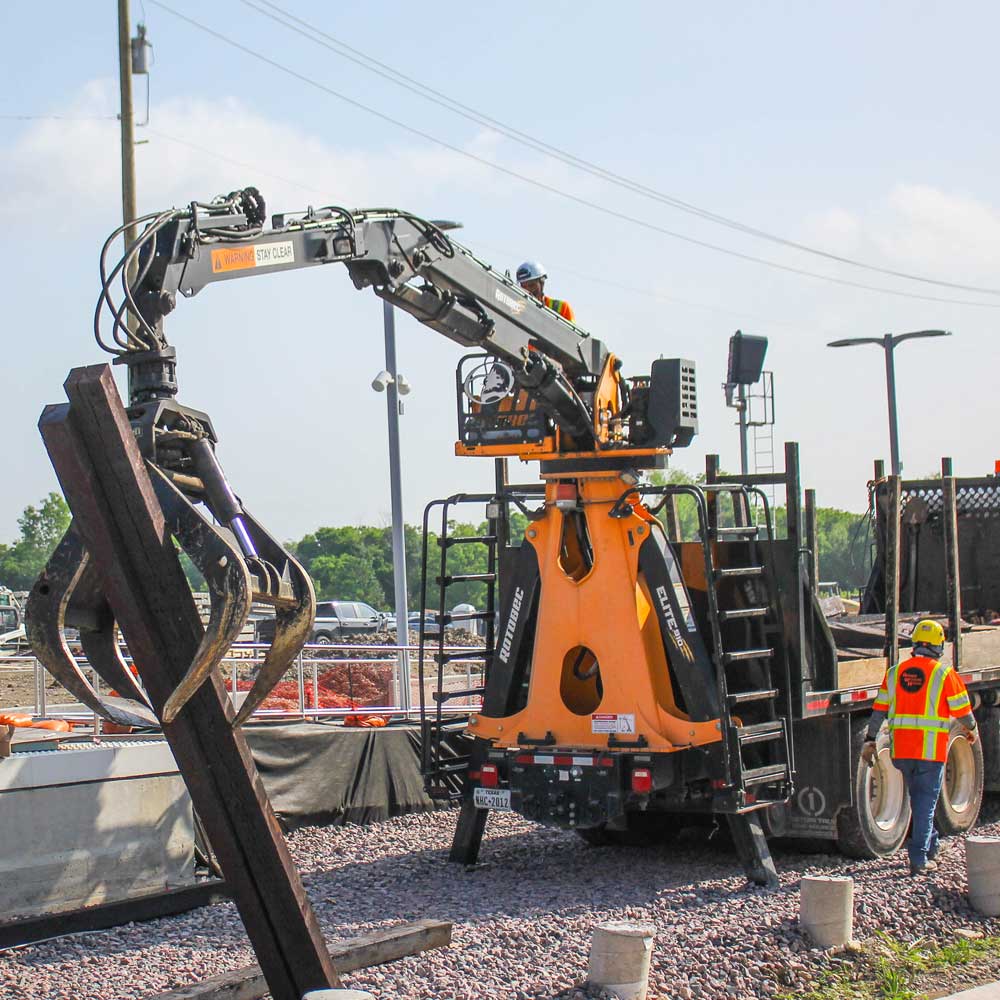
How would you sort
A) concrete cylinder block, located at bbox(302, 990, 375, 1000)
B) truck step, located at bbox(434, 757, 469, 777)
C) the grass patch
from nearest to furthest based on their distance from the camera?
concrete cylinder block, located at bbox(302, 990, 375, 1000)
the grass patch
truck step, located at bbox(434, 757, 469, 777)

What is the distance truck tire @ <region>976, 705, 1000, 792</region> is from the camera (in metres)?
14.0

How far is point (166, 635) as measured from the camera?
243 inches

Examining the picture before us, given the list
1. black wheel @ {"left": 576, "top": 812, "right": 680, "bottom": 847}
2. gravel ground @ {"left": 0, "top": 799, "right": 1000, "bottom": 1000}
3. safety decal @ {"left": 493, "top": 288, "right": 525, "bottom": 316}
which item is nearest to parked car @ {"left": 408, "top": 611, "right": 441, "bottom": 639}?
gravel ground @ {"left": 0, "top": 799, "right": 1000, "bottom": 1000}

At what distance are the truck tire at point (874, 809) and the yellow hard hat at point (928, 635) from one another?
0.84 m

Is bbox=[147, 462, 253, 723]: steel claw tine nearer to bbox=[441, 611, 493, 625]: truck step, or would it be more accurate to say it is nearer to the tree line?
bbox=[441, 611, 493, 625]: truck step

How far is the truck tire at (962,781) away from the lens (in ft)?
43.1

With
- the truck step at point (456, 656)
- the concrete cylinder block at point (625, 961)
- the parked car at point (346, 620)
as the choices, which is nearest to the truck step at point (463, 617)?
Answer: the truck step at point (456, 656)

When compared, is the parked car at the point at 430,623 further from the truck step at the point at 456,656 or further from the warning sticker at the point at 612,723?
the warning sticker at the point at 612,723

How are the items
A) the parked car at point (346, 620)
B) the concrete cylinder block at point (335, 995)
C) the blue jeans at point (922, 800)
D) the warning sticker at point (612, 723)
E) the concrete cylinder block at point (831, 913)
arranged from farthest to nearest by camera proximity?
the parked car at point (346, 620) < the blue jeans at point (922, 800) < the warning sticker at point (612, 723) < the concrete cylinder block at point (831, 913) < the concrete cylinder block at point (335, 995)

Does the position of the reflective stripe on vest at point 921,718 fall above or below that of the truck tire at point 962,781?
above

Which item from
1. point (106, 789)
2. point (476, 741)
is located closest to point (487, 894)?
point (476, 741)

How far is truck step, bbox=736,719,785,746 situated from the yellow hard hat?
150cm

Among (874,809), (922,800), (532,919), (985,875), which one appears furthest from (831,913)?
(874,809)

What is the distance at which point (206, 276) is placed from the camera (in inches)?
295
